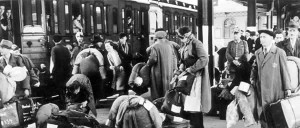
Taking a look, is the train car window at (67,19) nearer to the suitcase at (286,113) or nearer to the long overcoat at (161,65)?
the long overcoat at (161,65)

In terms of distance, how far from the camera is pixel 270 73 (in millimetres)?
3516

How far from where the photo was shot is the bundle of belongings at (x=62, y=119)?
3.05m

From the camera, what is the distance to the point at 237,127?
424 centimetres

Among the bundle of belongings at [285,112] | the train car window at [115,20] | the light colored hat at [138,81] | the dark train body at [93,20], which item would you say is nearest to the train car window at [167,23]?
the dark train body at [93,20]

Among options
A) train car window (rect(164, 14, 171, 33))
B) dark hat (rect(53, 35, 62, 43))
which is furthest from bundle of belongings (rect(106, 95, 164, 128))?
train car window (rect(164, 14, 171, 33))

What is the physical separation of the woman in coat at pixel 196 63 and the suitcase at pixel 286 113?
726 mm

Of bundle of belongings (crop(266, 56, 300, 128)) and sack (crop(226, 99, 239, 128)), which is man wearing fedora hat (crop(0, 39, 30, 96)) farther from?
bundle of belongings (crop(266, 56, 300, 128))

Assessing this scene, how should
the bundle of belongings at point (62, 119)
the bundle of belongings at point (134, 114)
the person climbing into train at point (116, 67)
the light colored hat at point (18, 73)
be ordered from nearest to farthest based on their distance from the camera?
the bundle of belongings at point (62, 119) < the bundle of belongings at point (134, 114) < the light colored hat at point (18, 73) < the person climbing into train at point (116, 67)

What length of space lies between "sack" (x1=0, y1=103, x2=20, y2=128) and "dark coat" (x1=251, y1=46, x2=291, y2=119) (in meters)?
2.38

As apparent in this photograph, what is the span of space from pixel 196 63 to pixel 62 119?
1.48 m

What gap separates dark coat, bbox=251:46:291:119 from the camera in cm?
352

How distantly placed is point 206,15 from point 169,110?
1.67m

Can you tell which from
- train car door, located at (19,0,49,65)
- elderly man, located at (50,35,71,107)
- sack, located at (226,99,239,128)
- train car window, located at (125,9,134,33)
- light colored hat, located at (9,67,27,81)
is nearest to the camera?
light colored hat, located at (9,67,27,81)

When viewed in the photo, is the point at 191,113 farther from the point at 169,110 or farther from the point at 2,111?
the point at 2,111
